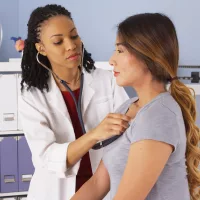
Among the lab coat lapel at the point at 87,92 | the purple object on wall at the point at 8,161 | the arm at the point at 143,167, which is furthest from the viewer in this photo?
the purple object on wall at the point at 8,161

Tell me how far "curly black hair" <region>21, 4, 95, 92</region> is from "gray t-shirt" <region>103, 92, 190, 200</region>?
58cm

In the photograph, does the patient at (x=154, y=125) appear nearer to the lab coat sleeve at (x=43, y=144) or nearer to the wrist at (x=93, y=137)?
the wrist at (x=93, y=137)

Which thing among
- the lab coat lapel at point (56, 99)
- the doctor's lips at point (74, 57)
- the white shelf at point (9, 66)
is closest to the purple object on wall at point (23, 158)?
the white shelf at point (9, 66)

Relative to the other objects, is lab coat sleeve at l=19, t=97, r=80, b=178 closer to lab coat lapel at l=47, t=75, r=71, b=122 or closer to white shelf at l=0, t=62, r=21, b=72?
lab coat lapel at l=47, t=75, r=71, b=122

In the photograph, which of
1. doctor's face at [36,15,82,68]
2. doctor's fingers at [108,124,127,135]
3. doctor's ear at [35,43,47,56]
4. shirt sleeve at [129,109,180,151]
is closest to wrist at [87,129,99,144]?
doctor's fingers at [108,124,127,135]

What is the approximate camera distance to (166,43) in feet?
3.43

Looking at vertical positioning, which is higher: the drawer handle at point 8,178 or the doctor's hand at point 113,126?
the doctor's hand at point 113,126

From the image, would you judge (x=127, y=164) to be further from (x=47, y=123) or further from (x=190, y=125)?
(x=47, y=123)

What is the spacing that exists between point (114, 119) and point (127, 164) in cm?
16

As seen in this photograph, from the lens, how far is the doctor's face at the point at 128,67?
3.56 feet

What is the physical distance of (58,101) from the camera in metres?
1.53

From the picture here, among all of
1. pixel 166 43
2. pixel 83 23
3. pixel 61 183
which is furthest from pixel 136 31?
pixel 83 23

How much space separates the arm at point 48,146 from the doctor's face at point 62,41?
0.20m

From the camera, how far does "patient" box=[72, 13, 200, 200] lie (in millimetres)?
987
